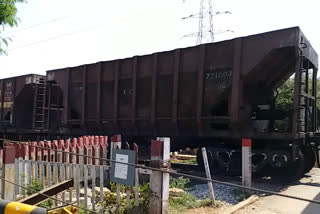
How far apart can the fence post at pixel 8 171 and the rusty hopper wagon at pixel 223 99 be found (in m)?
4.63

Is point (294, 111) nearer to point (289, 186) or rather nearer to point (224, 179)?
point (289, 186)

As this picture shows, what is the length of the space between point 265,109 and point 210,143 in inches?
79.8

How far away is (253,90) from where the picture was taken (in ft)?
29.6

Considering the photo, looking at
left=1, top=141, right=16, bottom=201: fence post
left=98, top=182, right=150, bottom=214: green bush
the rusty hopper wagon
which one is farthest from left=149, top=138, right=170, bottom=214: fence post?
the rusty hopper wagon

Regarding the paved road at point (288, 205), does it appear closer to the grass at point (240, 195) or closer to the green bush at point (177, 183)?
the grass at point (240, 195)

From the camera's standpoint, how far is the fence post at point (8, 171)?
595 centimetres

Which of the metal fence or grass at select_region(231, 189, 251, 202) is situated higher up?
the metal fence

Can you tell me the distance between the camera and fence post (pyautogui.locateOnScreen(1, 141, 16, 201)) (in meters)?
5.95

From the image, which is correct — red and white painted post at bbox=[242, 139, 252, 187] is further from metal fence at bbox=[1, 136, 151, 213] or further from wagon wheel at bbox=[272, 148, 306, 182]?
metal fence at bbox=[1, 136, 151, 213]

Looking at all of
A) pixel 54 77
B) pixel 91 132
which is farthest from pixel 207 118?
pixel 54 77

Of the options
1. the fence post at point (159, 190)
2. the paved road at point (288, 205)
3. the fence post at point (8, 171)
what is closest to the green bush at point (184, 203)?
the paved road at point (288, 205)

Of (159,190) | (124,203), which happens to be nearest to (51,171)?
(124,203)

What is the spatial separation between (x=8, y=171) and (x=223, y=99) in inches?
220

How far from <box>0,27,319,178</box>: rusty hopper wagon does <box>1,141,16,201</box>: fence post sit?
15.2 feet
